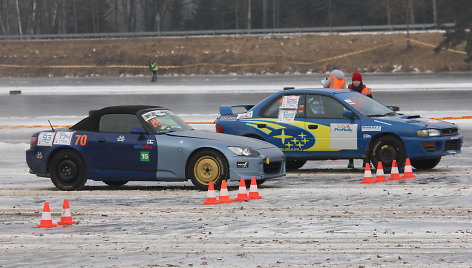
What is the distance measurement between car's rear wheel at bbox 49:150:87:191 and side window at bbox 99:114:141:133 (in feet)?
1.99

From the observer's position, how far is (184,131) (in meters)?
15.2

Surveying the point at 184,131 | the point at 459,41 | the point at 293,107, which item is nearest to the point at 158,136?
the point at 184,131

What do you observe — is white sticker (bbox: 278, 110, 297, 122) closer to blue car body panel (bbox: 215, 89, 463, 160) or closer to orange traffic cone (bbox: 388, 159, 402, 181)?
blue car body panel (bbox: 215, 89, 463, 160)

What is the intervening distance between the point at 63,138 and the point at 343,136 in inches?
190

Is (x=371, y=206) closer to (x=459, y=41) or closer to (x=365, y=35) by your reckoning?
(x=459, y=41)

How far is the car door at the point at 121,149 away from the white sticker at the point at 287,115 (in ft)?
10.6

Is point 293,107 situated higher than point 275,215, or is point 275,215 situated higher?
point 293,107

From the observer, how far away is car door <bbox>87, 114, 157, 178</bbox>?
48.4 ft

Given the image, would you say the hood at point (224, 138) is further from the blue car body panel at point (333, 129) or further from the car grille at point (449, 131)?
the car grille at point (449, 131)

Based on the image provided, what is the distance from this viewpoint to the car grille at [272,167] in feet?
48.0

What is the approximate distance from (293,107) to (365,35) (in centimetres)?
5754

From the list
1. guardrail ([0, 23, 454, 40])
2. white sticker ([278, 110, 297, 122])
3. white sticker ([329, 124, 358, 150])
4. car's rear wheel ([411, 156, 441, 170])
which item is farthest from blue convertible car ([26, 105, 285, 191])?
guardrail ([0, 23, 454, 40])

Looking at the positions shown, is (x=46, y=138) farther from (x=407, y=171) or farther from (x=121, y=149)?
(x=407, y=171)

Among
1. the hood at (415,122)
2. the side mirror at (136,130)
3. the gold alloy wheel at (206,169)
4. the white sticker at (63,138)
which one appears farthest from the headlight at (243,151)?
the hood at (415,122)
